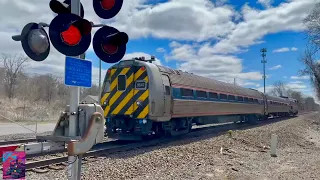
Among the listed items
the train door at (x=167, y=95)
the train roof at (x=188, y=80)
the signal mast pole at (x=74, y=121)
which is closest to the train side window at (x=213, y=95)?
the train roof at (x=188, y=80)

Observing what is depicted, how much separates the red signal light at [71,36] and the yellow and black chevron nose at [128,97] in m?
8.51

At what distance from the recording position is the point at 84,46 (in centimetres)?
339

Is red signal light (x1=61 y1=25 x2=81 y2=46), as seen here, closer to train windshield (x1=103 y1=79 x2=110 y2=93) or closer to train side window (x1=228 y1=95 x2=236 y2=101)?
train windshield (x1=103 y1=79 x2=110 y2=93)

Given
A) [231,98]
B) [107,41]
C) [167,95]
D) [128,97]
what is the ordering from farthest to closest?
[231,98] < [167,95] < [128,97] < [107,41]

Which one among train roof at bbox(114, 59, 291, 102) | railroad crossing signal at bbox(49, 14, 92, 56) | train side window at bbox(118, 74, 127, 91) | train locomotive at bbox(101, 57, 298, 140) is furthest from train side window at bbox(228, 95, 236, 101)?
railroad crossing signal at bbox(49, 14, 92, 56)

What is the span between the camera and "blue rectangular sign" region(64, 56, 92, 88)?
335cm

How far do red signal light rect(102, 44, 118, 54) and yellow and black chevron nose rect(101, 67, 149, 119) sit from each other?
7875mm

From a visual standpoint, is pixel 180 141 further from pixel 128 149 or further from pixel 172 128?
pixel 128 149

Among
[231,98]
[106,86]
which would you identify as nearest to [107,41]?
[106,86]

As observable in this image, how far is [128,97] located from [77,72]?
8.94 metres

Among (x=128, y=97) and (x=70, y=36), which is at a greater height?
(x=70, y=36)

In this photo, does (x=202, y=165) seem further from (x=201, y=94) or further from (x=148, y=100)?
(x=201, y=94)

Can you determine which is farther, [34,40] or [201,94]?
[201,94]

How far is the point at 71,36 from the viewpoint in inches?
127
